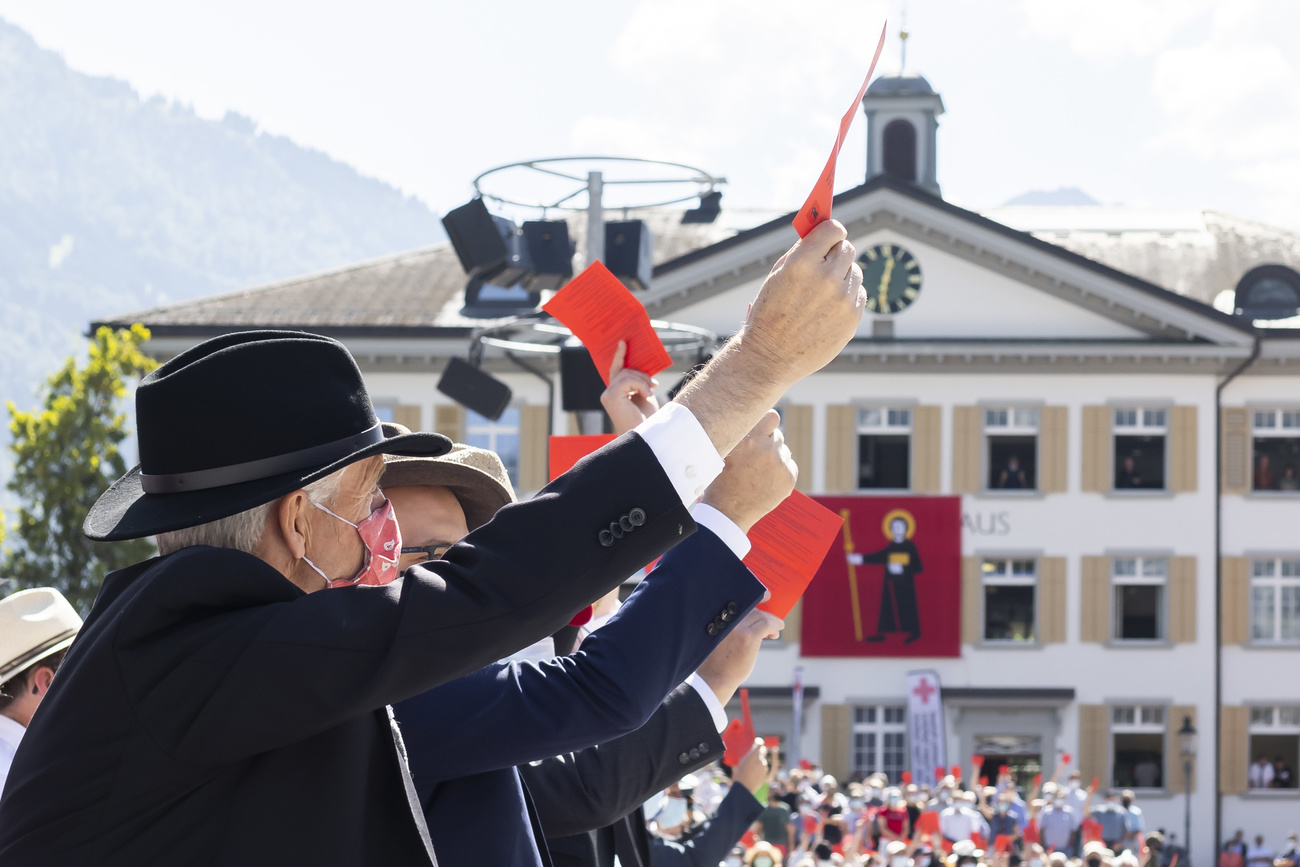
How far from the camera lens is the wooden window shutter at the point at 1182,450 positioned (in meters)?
25.7

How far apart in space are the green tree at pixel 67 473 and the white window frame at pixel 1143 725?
1600 cm

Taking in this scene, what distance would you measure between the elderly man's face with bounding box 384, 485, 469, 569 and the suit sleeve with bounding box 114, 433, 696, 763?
1.07 metres

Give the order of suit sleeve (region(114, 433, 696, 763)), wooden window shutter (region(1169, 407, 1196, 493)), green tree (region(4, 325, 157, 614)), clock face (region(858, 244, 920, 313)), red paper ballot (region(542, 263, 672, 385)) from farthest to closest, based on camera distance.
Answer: clock face (region(858, 244, 920, 313)) < wooden window shutter (region(1169, 407, 1196, 493)) < green tree (region(4, 325, 157, 614)) < red paper ballot (region(542, 263, 672, 385)) < suit sleeve (region(114, 433, 696, 763))

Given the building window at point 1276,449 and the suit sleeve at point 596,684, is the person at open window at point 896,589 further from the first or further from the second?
the suit sleeve at point 596,684

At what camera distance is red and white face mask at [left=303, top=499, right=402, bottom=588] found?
1816 millimetres

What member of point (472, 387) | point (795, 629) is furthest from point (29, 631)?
point (795, 629)

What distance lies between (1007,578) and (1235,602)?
3847 millimetres

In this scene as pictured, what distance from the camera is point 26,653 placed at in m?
3.73

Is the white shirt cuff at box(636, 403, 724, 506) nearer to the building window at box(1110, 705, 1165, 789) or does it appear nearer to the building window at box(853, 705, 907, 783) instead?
the building window at box(853, 705, 907, 783)

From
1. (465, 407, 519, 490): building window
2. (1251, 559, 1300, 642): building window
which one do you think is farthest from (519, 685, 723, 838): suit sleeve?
(1251, 559, 1300, 642): building window

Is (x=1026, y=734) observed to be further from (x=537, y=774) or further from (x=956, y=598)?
(x=537, y=774)

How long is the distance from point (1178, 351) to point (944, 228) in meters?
4.50

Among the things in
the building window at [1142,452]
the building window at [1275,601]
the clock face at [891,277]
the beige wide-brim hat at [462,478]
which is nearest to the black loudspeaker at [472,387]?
the beige wide-brim hat at [462,478]

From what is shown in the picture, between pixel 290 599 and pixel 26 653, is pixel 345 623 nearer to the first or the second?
pixel 290 599
